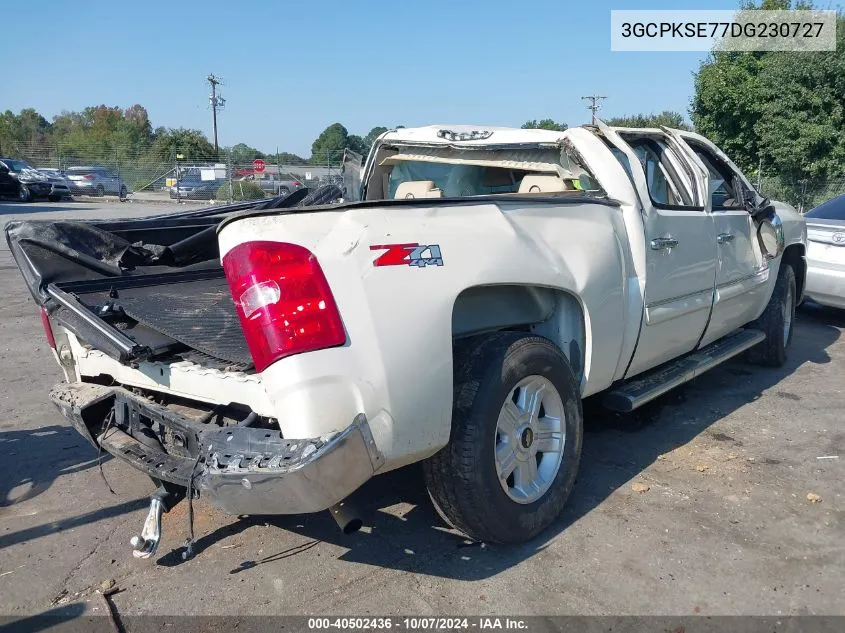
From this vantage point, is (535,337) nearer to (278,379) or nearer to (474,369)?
(474,369)

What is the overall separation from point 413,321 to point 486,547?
1247mm

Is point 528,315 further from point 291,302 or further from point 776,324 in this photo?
point 776,324

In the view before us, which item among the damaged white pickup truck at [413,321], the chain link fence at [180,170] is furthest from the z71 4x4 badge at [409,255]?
the chain link fence at [180,170]

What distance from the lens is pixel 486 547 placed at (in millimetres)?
3445

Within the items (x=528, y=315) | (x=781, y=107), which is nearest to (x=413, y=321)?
(x=528, y=315)

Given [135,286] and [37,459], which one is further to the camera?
[37,459]

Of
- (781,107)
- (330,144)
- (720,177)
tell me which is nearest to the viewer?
(720,177)

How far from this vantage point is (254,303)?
270cm

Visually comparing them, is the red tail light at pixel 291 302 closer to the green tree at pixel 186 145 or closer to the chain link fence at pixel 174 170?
the chain link fence at pixel 174 170

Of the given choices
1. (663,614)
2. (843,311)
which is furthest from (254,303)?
(843,311)

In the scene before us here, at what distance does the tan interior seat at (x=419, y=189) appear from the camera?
5.20 meters

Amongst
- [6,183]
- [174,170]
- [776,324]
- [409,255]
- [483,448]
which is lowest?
[776,324]

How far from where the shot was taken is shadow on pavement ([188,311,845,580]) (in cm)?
337

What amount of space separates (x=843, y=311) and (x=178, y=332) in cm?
864
